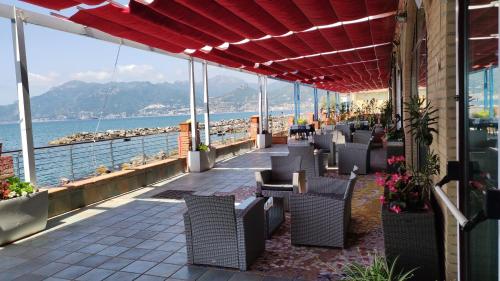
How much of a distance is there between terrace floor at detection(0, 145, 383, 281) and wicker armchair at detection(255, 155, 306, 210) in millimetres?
419

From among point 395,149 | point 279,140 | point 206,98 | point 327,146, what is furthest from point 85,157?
point 279,140

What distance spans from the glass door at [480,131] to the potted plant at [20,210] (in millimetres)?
4623

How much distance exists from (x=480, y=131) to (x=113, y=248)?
373 cm

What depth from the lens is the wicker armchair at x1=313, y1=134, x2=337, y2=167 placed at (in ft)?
29.6

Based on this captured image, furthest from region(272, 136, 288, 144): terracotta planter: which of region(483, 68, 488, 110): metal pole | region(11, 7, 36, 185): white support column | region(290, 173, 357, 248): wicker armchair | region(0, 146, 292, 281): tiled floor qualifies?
region(483, 68, 488, 110): metal pole

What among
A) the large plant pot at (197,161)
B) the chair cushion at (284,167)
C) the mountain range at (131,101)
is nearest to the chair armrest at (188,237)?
the chair cushion at (284,167)

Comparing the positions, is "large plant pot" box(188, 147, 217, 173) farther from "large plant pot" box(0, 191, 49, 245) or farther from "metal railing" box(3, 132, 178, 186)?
"large plant pot" box(0, 191, 49, 245)

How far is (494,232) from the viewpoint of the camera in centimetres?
154

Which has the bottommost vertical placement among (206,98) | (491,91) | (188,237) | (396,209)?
(188,237)

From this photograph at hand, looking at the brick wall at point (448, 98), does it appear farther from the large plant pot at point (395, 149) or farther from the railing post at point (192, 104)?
the railing post at point (192, 104)

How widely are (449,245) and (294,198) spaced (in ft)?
5.18

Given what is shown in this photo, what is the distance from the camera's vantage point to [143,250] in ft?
13.7

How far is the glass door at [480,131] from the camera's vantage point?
1.55 metres

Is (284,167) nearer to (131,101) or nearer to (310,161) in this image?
(310,161)
